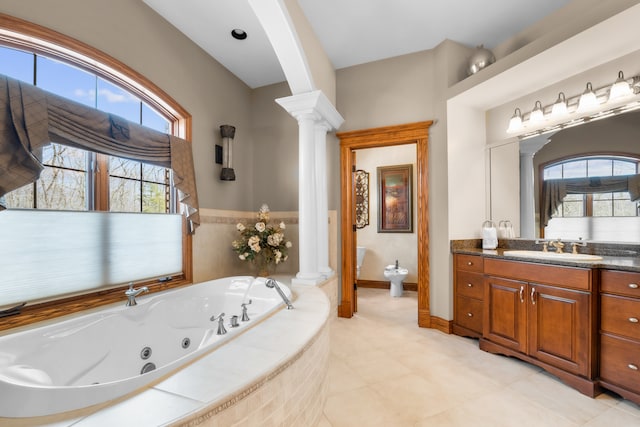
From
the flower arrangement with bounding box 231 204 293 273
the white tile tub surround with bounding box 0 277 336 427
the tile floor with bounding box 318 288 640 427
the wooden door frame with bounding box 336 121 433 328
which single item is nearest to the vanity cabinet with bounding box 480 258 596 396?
the tile floor with bounding box 318 288 640 427

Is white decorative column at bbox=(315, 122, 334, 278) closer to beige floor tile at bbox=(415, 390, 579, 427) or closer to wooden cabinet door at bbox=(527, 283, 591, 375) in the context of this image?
beige floor tile at bbox=(415, 390, 579, 427)

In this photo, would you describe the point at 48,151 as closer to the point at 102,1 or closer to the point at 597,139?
the point at 102,1

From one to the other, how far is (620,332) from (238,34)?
3.59 metres

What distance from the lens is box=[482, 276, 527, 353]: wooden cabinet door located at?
212 cm

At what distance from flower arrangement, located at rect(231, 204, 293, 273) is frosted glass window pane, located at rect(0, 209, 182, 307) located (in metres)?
0.68

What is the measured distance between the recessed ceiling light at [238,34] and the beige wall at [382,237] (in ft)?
8.68

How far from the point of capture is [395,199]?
4680mm

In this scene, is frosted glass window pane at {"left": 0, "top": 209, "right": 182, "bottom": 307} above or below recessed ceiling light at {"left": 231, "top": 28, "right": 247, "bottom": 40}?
below

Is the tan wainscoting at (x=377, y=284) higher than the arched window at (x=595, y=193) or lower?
lower

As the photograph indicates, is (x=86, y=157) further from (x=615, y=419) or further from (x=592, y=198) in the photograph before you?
(x=592, y=198)

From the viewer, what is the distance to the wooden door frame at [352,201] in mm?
2941

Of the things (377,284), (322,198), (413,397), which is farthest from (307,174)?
(377,284)

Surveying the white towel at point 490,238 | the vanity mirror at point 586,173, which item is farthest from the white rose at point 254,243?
the vanity mirror at point 586,173

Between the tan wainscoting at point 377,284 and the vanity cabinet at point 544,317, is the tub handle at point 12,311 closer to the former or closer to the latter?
the vanity cabinet at point 544,317
